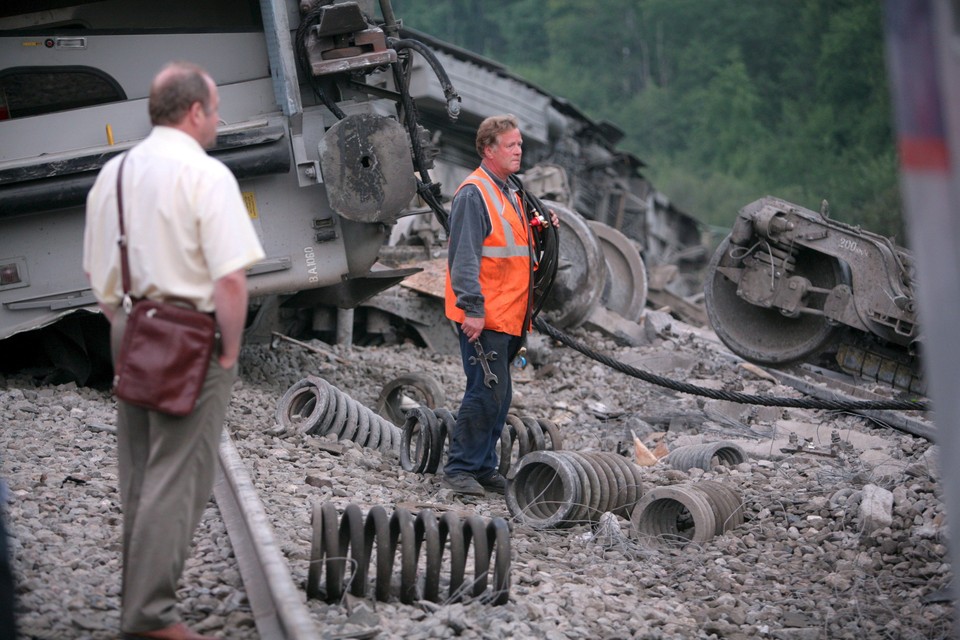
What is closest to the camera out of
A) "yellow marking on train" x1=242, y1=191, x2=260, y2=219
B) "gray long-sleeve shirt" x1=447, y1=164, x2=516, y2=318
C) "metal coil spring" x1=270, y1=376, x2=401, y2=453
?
"gray long-sleeve shirt" x1=447, y1=164, x2=516, y2=318

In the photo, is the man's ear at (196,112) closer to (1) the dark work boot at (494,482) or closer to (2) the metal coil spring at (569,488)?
(2) the metal coil spring at (569,488)

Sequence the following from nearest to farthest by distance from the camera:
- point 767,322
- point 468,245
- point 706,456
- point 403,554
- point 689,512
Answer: point 403,554, point 468,245, point 689,512, point 706,456, point 767,322

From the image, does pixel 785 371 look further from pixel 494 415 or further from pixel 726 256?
pixel 494 415

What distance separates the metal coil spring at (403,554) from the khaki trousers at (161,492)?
80 centimetres

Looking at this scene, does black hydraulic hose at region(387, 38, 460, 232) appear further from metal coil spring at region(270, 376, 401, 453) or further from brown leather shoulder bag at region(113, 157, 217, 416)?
brown leather shoulder bag at region(113, 157, 217, 416)

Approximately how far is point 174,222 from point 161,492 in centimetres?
86

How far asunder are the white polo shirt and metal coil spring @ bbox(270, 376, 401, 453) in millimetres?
3689

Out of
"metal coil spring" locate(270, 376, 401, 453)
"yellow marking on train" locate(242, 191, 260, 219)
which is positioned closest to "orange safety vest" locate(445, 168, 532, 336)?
"metal coil spring" locate(270, 376, 401, 453)

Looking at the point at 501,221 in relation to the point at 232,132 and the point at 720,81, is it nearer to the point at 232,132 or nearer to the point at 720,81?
the point at 232,132

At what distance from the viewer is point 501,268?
6203mm

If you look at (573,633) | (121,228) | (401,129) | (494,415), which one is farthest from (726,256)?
(121,228)

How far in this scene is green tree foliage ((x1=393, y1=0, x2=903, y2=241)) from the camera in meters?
40.4

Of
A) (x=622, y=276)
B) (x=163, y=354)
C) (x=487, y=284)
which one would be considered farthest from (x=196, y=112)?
(x=622, y=276)

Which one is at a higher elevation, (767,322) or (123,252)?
(123,252)
